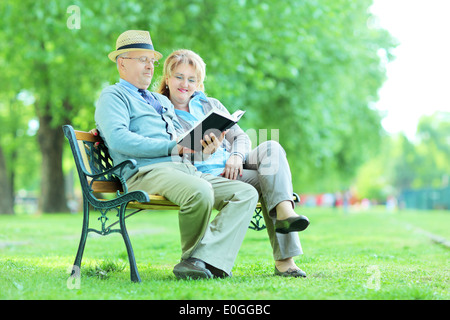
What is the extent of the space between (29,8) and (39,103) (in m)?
7.97

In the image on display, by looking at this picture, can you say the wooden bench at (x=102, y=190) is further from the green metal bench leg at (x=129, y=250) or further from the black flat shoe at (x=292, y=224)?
the black flat shoe at (x=292, y=224)

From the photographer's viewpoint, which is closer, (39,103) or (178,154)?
(178,154)

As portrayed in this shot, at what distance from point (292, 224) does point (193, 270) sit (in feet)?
2.46

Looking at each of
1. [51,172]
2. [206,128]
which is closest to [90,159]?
[206,128]

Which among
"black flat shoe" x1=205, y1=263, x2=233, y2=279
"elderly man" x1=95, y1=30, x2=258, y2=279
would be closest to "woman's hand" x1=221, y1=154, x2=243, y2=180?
"elderly man" x1=95, y1=30, x2=258, y2=279

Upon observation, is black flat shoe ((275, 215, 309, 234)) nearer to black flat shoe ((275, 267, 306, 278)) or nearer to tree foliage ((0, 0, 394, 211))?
black flat shoe ((275, 267, 306, 278))

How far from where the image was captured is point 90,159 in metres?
4.36

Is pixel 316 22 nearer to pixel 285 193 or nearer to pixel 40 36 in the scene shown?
pixel 40 36

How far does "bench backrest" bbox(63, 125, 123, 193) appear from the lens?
4.07 metres

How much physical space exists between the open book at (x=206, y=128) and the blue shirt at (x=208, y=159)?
43 centimetres

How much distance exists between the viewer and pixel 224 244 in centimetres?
394

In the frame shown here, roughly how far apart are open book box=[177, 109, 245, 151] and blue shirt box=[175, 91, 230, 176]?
1.43 ft

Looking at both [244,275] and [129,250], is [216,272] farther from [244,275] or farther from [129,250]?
[129,250]
